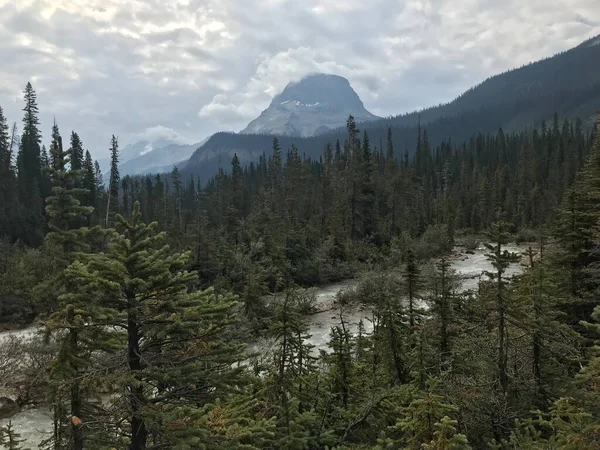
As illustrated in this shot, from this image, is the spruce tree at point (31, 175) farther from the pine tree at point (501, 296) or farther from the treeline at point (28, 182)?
the pine tree at point (501, 296)

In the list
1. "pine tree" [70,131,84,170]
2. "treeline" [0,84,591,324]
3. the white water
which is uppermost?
"pine tree" [70,131,84,170]

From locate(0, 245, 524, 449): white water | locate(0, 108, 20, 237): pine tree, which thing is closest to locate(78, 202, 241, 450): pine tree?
locate(0, 245, 524, 449): white water

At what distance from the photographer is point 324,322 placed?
93.0 feet

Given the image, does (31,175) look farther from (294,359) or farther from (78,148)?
(294,359)

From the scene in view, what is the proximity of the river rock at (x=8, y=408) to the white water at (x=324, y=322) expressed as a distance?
0.89 feet

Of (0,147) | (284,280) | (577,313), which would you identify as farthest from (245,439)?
(0,147)

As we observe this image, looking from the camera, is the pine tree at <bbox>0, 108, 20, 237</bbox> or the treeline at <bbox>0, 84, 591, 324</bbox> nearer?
the treeline at <bbox>0, 84, 591, 324</bbox>

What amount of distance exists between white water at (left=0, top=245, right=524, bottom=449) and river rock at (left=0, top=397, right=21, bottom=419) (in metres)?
0.27

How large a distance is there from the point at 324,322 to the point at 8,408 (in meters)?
17.2

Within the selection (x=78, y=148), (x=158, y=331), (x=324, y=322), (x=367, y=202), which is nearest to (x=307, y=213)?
(x=367, y=202)

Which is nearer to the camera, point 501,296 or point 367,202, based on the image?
point 501,296

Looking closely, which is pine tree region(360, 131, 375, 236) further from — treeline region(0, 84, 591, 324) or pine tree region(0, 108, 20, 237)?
pine tree region(0, 108, 20, 237)

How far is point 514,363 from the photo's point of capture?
1175 centimetres

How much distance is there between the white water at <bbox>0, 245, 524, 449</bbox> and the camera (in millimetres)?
17312
